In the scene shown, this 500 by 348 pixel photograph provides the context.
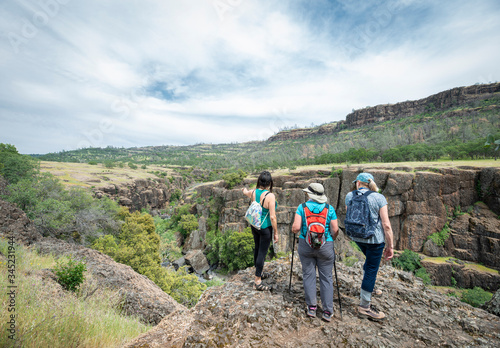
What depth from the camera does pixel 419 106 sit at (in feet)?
328

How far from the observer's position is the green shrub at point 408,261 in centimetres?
2141

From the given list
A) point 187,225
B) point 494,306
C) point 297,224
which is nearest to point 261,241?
point 297,224

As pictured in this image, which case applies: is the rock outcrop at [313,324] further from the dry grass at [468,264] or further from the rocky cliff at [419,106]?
the rocky cliff at [419,106]

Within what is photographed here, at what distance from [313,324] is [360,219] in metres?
1.69

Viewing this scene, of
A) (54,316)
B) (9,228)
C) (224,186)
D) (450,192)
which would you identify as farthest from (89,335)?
(224,186)

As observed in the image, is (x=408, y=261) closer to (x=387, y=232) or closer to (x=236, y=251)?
(x=236, y=251)

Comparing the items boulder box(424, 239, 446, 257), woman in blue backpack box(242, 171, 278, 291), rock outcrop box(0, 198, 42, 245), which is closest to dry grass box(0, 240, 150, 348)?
woman in blue backpack box(242, 171, 278, 291)

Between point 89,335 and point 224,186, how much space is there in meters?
37.3

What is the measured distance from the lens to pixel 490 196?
21906 mm

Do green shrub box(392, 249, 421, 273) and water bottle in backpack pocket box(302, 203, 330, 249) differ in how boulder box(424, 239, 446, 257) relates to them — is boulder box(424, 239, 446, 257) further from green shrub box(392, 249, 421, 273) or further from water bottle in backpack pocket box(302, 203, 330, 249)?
water bottle in backpack pocket box(302, 203, 330, 249)

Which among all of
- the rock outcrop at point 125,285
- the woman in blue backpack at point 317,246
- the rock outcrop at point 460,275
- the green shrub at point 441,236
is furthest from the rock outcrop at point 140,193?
the green shrub at point 441,236

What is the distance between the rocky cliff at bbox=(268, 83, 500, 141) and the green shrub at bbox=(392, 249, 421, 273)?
82.0 meters

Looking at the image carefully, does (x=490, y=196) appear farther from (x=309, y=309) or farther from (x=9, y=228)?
(x=9, y=228)

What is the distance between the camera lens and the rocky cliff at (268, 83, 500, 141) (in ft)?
272
